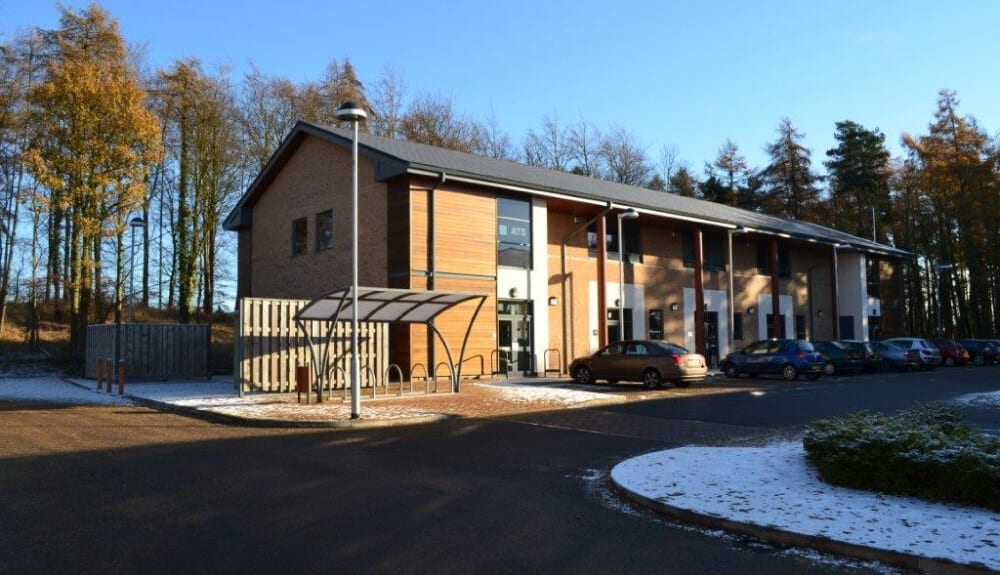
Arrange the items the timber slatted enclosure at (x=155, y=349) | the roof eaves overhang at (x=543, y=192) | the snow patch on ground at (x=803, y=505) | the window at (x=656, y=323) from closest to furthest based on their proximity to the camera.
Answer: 1. the snow patch on ground at (x=803, y=505)
2. the roof eaves overhang at (x=543, y=192)
3. the timber slatted enclosure at (x=155, y=349)
4. the window at (x=656, y=323)

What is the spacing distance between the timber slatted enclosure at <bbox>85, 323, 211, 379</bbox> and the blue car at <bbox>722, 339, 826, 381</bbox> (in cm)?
1898

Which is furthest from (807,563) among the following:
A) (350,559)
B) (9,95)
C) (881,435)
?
(9,95)

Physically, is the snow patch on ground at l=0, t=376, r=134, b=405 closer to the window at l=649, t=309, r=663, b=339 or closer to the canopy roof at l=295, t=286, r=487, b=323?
the canopy roof at l=295, t=286, r=487, b=323

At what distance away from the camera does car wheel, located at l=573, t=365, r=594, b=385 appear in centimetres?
2372

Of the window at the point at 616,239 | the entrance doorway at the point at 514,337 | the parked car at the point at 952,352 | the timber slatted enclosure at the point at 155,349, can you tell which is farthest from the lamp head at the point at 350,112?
the parked car at the point at 952,352

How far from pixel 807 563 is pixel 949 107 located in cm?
5437

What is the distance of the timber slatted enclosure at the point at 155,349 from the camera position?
2430cm

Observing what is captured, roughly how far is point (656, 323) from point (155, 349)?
19.4 meters

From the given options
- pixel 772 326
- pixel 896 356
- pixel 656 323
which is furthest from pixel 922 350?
pixel 656 323

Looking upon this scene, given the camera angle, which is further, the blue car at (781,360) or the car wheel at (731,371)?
the car wheel at (731,371)

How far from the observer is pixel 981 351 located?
138 ft

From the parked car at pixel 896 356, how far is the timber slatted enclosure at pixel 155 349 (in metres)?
28.0

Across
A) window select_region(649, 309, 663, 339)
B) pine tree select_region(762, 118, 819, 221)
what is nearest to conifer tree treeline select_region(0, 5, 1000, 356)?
pine tree select_region(762, 118, 819, 221)

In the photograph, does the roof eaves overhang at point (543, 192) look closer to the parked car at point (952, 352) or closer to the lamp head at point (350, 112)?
the lamp head at point (350, 112)
